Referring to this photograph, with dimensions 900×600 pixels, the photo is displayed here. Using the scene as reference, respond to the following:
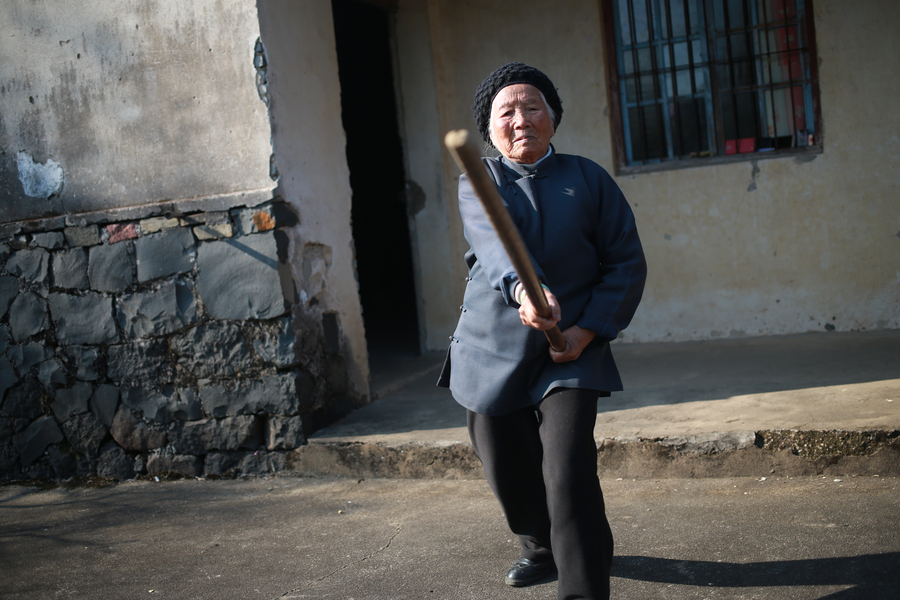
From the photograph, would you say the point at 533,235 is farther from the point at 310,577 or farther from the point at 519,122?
the point at 310,577

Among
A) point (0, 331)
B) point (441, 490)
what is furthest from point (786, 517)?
point (0, 331)

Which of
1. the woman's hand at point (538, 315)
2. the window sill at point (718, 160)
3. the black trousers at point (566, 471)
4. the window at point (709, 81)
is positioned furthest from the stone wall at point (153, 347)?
the window at point (709, 81)

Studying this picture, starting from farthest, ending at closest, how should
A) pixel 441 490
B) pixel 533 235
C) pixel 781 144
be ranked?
pixel 781 144, pixel 441 490, pixel 533 235

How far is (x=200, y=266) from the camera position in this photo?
13.4ft

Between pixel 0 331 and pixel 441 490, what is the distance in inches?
116

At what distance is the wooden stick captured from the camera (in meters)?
1.50

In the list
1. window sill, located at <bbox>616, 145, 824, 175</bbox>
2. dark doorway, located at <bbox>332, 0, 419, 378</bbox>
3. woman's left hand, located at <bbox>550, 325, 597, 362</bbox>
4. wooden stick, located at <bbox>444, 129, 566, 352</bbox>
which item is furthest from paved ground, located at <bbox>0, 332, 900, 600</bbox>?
dark doorway, located at <bbox>332, 0, 419, 378</bbox>

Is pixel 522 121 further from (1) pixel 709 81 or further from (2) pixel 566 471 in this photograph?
(1) pixel 709 81

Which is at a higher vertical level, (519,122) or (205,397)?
(519,122)

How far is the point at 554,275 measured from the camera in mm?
2229

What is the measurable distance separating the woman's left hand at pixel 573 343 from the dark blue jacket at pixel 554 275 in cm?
3

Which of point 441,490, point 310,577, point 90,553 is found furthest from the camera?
point 441,490

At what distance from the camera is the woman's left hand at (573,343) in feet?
7.06

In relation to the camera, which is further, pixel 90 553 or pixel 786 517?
pixel 90 553
